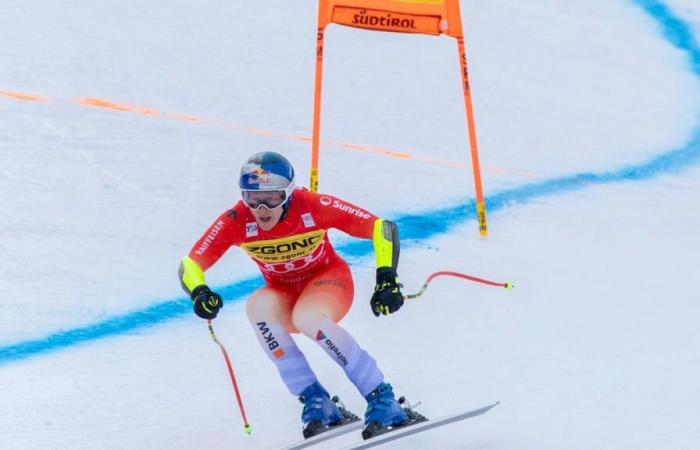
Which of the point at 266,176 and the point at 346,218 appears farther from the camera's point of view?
the point at 346,218

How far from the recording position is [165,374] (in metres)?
6.20

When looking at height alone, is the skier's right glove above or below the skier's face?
below

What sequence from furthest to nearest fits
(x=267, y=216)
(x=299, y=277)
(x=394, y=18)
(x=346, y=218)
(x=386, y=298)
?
(x=394, y=18) → (x=299, y=277) → (x=346, y=218) → (x=267, y=216) → (x=386, y=298)

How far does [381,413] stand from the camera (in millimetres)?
5402

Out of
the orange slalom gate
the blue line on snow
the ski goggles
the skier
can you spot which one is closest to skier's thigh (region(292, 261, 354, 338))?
the skier

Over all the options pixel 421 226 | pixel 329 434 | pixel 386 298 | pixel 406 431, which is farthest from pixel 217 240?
pixel 421 226

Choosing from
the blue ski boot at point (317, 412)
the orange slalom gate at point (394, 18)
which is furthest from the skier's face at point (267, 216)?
the orange slalom gate at point (394, 18)

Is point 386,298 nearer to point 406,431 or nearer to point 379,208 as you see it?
point 406,431

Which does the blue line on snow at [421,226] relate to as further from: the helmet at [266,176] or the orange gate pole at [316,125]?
the helmet at [266,176]

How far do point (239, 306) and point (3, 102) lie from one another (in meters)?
3.45

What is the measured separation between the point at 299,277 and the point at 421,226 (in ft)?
7.88

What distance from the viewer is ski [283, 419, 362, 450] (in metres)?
5.43

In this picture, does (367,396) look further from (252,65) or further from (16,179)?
(252,65)

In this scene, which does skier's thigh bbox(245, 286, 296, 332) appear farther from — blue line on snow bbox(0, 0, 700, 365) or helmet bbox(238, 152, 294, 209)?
blue line on snow bbox(0, 0, 700, 365)
